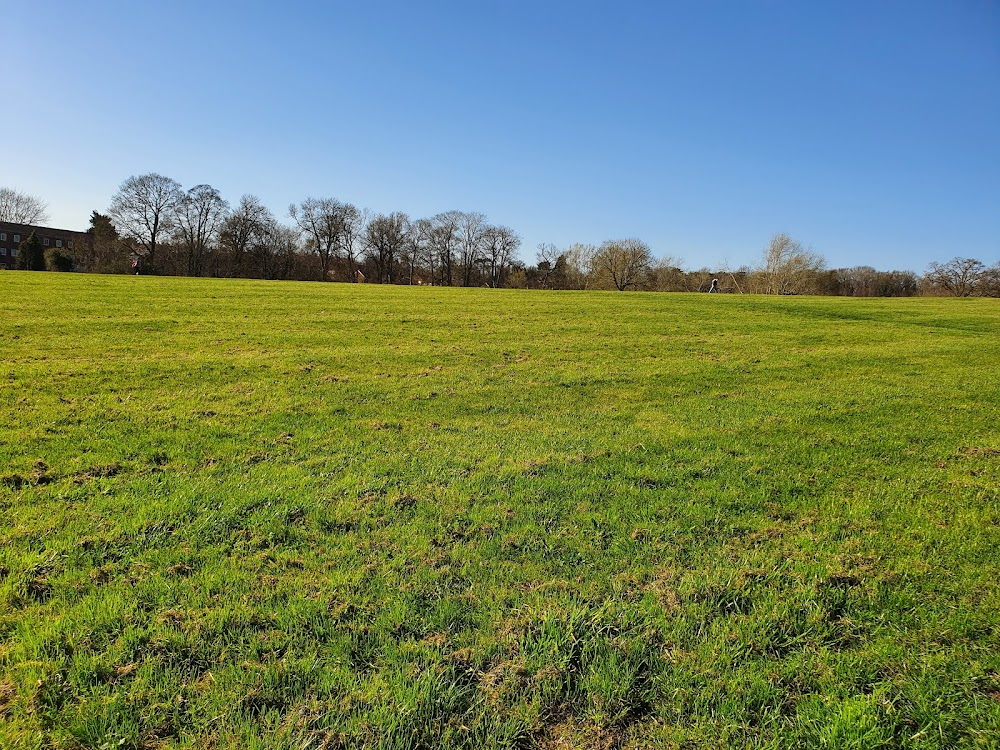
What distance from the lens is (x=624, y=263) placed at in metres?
81.6

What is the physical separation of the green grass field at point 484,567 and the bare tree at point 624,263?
249 feet

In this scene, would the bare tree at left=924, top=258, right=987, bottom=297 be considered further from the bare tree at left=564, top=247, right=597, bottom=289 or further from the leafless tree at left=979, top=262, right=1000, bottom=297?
the bare tree at left=564, top=247, right=597, bottom=289

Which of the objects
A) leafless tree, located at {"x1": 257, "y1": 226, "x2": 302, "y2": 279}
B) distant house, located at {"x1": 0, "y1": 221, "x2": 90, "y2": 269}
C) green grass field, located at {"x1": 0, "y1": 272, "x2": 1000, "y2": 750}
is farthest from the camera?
distant house, located at {"x1": 0, "y1": 221, "x2": 90, "y2": 269}

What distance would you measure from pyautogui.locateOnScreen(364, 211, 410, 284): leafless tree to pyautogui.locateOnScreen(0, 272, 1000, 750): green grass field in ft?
253

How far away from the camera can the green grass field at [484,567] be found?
2.55 m

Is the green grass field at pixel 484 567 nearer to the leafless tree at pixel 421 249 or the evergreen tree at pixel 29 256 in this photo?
the evergreen tree at pixel 29 256

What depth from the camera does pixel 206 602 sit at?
324 centimetres

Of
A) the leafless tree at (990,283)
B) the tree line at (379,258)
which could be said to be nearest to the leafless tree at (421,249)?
the tree line at (379,258)

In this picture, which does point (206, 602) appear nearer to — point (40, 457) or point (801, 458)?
point (40, 457)

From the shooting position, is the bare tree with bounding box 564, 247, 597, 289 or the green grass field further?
the bare tree with bounding box 564, 247, 597, 289

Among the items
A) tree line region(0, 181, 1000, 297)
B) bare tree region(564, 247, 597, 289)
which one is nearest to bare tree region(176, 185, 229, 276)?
tree line region(0, 181, 1000, 297)

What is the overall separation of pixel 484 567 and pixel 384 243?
84719 millimetres

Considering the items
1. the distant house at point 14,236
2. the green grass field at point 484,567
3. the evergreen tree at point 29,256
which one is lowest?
the green grass field at point 484,567

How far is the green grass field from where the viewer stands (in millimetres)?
2553
